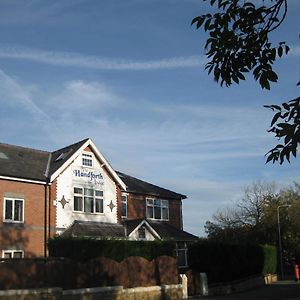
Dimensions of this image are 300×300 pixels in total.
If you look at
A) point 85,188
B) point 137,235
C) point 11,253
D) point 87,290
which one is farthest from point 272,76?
point 137,235

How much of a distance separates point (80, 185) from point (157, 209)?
886cm

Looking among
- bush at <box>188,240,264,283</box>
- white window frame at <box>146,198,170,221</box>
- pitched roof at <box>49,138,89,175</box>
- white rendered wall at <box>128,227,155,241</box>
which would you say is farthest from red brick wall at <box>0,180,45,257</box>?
white window frame at <box>146,198,170,221</box>

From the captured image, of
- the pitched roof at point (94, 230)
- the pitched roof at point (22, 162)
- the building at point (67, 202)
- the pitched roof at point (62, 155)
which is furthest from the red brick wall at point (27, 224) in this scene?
the pitched roof at point (62, 155)

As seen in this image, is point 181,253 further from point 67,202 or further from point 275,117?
point 275,117

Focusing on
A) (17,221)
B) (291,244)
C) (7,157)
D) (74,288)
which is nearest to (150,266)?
(74,288)

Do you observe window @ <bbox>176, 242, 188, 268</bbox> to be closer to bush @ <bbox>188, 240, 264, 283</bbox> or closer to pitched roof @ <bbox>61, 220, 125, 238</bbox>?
bush @ <bbox>188, 240, 264, 283</bbox>

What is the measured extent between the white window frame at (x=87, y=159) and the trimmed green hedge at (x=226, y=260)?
911 cm

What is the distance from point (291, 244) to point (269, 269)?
53.8 feet

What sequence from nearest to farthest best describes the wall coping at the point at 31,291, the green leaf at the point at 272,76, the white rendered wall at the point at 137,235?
1. the green leaf at the point at 272,76
2. the wall coping at the point at 31,291
3. the white rendered wall at the point at 137,235

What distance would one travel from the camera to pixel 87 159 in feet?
121

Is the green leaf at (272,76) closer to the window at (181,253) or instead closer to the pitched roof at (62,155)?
the pitched roof at (62,155)

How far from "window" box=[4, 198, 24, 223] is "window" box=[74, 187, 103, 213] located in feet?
12.7

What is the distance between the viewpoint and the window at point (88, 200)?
35.3 metres

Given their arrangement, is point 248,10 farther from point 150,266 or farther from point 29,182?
point 29,182
